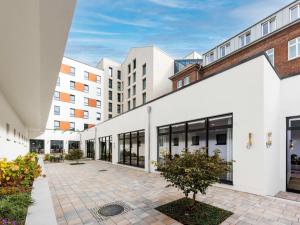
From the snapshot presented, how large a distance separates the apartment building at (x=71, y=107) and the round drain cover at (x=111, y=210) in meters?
26.9

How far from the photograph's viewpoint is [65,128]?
30.6 m

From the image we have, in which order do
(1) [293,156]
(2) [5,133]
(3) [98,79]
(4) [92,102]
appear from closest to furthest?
(2) [5,133] < (1) [293,156] < (4) [92,102] < (3) [98,79]

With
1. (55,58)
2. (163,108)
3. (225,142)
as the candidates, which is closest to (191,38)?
(163,108)

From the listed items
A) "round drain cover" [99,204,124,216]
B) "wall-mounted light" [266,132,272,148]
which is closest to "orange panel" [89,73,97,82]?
"round drain cover" [99,204,124,216]

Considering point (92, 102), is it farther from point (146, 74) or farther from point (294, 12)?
point (294, 12)

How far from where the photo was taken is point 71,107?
1252 inches

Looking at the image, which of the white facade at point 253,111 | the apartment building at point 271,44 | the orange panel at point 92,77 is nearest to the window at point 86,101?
the orange panel at point 92,77

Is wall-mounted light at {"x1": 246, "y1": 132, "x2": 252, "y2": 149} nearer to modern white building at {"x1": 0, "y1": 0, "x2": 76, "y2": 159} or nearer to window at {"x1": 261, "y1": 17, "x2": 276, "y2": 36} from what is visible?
modern white building at {"x1": 0, "y1": 0, "x2": 76, "y2": 159}

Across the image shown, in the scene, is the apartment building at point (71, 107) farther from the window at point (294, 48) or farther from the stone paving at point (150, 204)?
the window at point (294, 48)

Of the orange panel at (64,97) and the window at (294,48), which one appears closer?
the window at (294,48)

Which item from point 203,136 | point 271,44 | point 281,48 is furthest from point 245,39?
point 203,136

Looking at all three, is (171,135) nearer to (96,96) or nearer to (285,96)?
(285,96)

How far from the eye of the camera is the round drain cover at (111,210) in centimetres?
479

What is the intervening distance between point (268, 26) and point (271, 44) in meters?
2.53
